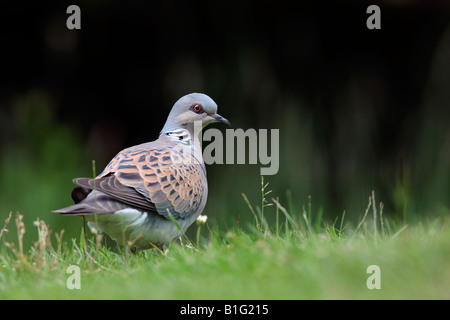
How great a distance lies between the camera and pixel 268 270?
3.27 metres

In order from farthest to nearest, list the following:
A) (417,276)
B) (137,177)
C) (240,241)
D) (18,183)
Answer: (18,183) → (137,177) → (240,241) → (417,276)

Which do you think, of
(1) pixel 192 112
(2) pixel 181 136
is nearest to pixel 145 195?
(2) pixel 181 136

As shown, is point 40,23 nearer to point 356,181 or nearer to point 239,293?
point 356,181

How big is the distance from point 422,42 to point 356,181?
1.79m

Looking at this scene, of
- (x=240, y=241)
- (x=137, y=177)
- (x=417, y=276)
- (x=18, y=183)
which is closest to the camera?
(x=417, y=276)

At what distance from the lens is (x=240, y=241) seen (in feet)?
12.7

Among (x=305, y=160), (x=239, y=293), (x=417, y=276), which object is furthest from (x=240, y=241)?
(x=305, y=160)

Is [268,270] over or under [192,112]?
under

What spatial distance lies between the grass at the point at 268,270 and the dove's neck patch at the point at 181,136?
1.30 meters

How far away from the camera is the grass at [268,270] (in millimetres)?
3031

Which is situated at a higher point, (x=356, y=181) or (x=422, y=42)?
(x=422, y=42)

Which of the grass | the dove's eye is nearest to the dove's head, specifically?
the dove's eye

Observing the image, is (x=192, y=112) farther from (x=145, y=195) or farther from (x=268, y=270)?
(x=268, y=270)

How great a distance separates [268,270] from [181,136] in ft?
7.55
